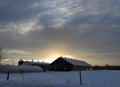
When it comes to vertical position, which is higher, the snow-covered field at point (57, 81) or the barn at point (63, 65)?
the barn at point (63, 65)

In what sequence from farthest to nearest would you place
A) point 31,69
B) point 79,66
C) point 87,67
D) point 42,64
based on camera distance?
1. point 42,64
2. point 87,67
3. point 79,66
4. point 31,69

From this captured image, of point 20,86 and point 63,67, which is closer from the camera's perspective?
point 20,86

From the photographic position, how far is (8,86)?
71.3ft

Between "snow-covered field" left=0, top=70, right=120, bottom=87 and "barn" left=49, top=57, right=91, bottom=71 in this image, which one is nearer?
"snow-covered field" left=0, top=70, right=120, bottom=87

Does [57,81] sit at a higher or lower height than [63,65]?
lower

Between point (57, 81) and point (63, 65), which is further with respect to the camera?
point (63, 65)

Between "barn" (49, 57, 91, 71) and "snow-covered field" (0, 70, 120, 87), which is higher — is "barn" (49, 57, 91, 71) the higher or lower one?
the higher one

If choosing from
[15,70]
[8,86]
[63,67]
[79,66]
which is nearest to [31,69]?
[15,70]

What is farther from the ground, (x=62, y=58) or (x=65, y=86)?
(x=62, y=58)

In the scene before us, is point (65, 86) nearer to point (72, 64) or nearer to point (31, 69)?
point (31, 69)

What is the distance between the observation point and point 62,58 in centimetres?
10231

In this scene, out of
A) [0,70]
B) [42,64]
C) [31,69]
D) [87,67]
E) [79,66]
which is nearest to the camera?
[0,70]

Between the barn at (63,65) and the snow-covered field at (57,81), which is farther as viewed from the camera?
the barn at (63,65)

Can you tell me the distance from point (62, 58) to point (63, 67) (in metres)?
3.67
